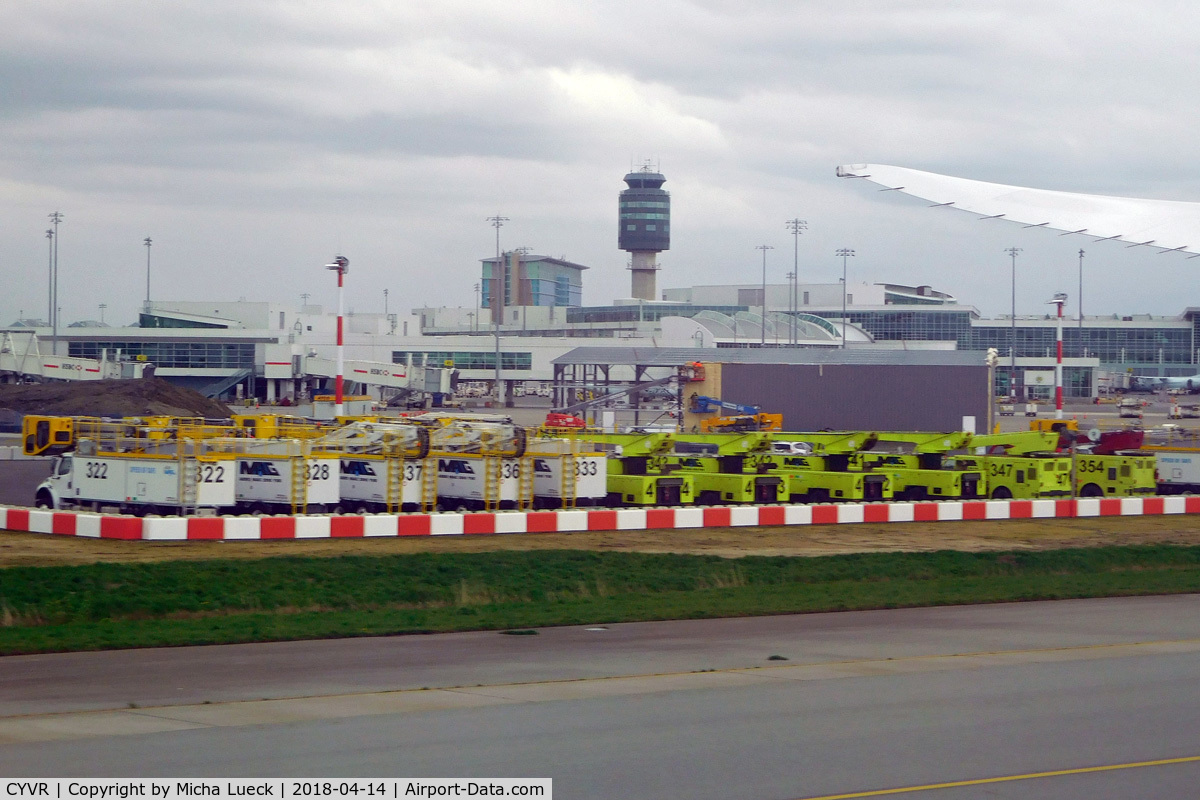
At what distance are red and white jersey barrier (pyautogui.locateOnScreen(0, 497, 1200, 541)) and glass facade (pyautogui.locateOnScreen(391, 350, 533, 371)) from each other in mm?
96032

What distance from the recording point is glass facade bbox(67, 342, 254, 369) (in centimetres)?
12000

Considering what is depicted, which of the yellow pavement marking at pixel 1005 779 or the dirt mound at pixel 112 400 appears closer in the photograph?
the yellow pavement marking at pixel 1005 779

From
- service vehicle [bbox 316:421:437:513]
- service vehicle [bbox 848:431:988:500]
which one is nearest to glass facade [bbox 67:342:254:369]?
service vehicle [bbox 848:431:988:500]

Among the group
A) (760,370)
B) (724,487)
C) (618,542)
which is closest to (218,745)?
(618,542)

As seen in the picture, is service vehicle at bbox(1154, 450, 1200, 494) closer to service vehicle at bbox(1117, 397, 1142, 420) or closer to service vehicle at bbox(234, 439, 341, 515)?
service vehicle at bbox(234, 439, 341, 515)

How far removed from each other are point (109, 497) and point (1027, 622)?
24.4 m

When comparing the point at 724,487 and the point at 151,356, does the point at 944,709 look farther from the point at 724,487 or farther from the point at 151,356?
the point at 151,356

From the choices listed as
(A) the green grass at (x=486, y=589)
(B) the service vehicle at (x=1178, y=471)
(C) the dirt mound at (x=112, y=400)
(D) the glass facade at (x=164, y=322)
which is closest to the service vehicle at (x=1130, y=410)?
(B) the service vehicle at (x=1178, y=471)

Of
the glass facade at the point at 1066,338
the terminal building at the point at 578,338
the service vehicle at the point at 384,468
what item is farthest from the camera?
the glass facade at the point at 1066,338

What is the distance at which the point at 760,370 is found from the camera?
8369 centimetres

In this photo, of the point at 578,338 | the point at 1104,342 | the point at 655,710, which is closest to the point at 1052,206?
the point at 655,710

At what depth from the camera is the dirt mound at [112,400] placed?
67.7m

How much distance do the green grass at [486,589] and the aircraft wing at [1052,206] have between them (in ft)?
25.2

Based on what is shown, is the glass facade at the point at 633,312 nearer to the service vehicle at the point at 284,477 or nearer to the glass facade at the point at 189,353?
the glass facade at the point at 189,353
